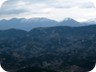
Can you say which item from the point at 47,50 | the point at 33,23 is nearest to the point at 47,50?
the point at 47,50

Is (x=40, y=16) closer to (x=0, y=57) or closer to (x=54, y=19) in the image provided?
(x=54, y=19)

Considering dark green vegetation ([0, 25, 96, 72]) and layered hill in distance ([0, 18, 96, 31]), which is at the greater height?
layered hill in distance ([0, 18, 96, 31])

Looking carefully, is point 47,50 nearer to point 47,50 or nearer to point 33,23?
point 47,50

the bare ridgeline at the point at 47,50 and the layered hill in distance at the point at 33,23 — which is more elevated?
the layered hill in distance at the point at 33,23
